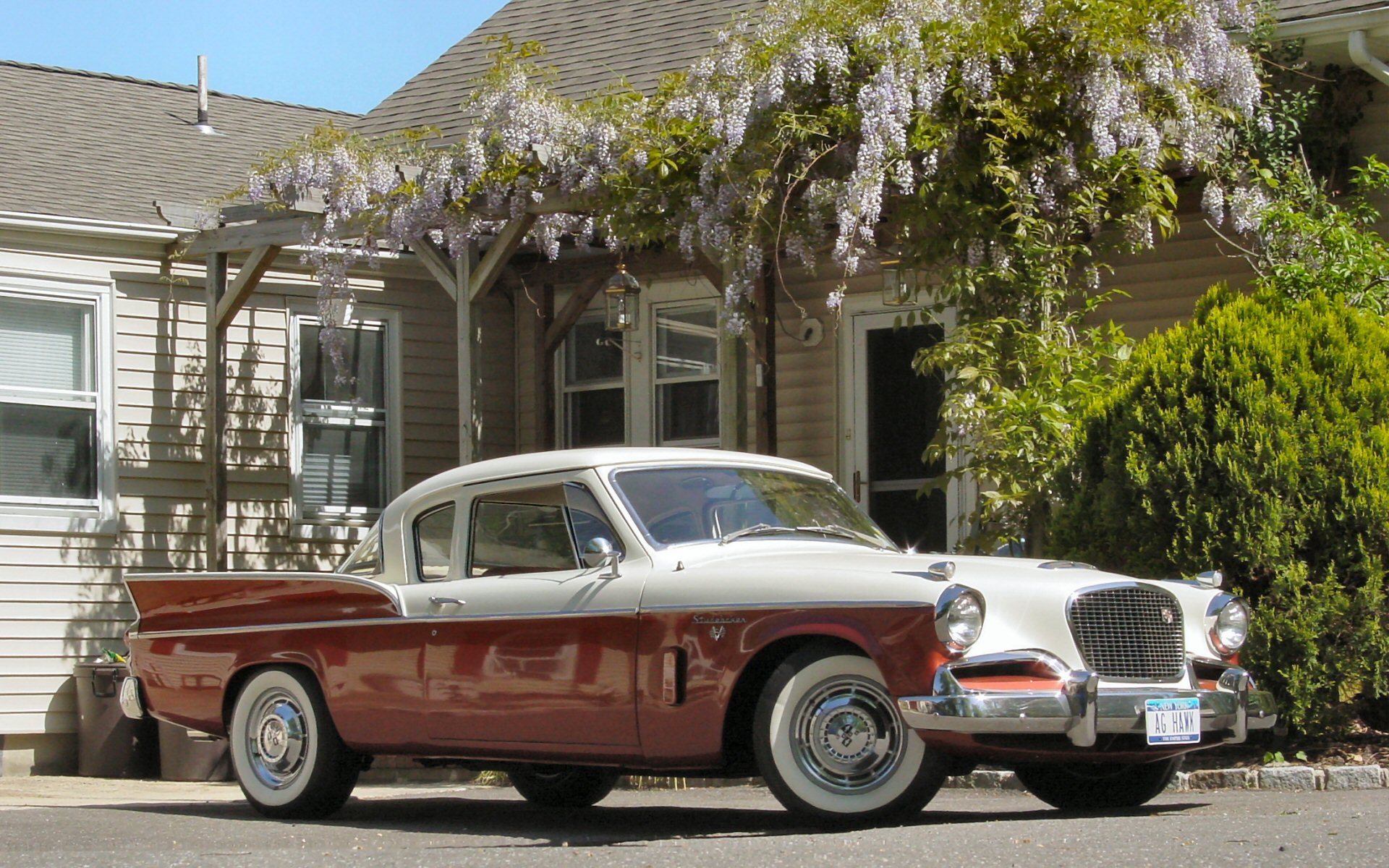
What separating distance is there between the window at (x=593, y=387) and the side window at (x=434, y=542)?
307 inches

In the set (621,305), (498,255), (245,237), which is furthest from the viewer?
(621,305)

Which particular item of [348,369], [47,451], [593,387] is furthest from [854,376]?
[47,451]

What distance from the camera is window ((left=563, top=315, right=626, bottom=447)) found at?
16.2 m

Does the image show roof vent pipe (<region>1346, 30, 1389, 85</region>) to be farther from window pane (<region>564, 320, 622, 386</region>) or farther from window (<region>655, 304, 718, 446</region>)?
window pane (<region>564, 320, 622, 386</region>)

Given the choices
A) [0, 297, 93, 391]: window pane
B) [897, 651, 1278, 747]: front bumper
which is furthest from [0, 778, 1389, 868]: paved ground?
[0, 297, 93, 391]: window pane

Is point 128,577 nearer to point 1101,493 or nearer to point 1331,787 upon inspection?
point 1101,493

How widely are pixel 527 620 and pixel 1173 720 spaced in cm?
258

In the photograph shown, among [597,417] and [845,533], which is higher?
[597,417]

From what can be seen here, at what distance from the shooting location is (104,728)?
44.1ft

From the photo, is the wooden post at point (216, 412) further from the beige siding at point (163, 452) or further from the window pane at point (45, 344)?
the window pane at point (45, 344)

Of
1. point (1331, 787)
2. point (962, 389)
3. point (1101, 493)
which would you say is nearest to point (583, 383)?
point (962, 389)

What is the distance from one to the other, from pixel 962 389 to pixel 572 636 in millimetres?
3934

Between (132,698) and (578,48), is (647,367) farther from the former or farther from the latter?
(132,698)

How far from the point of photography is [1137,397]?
31.0 ft
